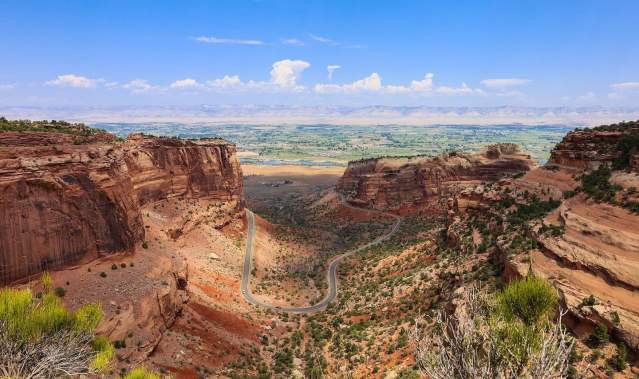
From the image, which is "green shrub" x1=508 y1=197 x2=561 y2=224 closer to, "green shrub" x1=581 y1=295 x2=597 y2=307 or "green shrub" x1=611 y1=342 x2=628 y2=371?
"green shrub" x1=581 y1=295 x2=597 y2=307

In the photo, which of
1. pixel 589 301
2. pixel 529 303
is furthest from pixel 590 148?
pixel 529 303

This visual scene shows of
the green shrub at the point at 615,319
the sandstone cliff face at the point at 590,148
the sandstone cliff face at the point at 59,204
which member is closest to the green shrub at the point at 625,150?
the sandstone cliff face at the point at 590,148

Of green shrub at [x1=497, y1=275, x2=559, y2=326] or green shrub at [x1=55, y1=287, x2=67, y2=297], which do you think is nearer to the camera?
green shrub at [x1=497, y1=275, x2=559, y2=326]

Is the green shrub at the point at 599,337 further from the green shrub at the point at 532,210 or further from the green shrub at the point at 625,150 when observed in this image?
the green shrub at the point at 625,150

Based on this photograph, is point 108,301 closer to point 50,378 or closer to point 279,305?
point 50,378

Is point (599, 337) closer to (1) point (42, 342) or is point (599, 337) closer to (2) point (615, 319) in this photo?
(2) point (615, 319)

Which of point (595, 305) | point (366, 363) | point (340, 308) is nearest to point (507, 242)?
point (595, 305)

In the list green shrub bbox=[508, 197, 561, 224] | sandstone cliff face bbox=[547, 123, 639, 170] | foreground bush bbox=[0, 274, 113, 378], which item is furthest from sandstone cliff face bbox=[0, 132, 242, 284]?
sandstone cliff face bbox=[547, 123, 639, 170]

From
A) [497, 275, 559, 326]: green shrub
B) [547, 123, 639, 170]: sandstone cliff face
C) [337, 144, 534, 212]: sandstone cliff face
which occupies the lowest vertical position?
[337, 144, 534, 212]: sandstone cliff face
